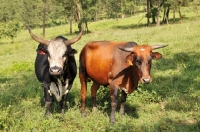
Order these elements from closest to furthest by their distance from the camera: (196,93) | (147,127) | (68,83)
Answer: (147,127) → (68,83) → (196,93)

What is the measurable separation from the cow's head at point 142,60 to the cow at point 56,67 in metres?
1.56

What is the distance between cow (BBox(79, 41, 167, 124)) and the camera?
5660 millimetres

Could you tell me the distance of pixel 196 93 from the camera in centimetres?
780

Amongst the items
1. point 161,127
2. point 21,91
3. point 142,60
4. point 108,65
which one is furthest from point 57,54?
point 21,91

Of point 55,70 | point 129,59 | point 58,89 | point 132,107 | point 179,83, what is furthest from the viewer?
point 179,83

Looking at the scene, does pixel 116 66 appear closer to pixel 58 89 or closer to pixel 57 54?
pixel 57 54

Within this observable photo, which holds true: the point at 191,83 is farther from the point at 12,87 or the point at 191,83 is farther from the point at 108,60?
the point at 12,87

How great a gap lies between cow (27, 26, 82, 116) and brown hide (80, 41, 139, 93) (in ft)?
1.64

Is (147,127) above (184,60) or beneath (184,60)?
beneath

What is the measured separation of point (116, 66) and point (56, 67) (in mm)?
1404

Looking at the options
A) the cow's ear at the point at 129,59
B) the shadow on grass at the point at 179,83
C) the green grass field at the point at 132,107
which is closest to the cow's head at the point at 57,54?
the green grass field at the point at 132,107

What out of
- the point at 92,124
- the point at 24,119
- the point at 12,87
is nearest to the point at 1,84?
the point at 12,87

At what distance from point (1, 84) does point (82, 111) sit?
4.94 meters

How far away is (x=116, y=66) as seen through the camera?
640cm
